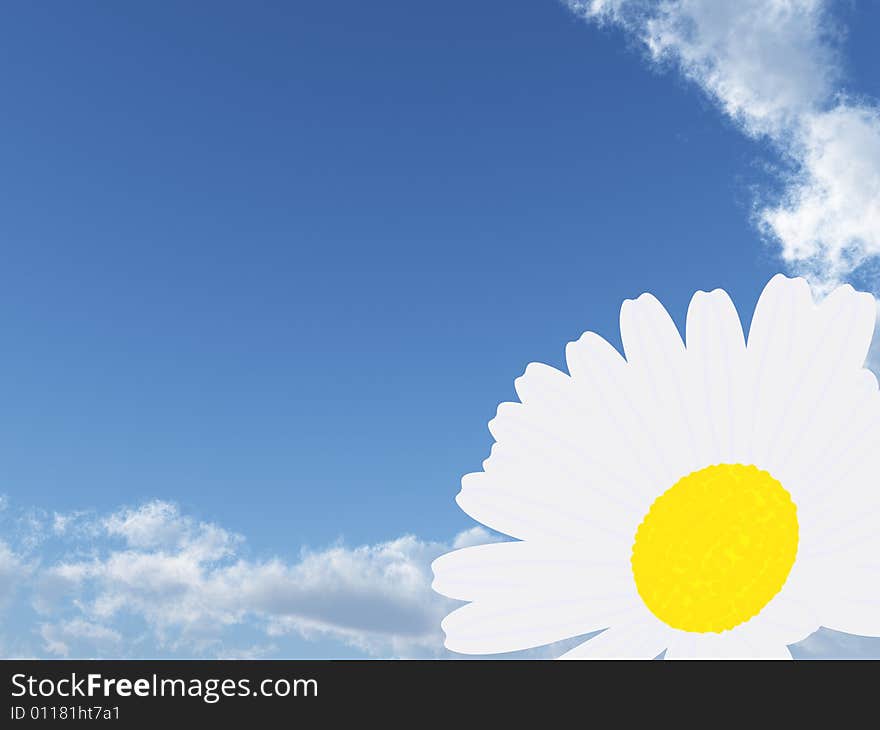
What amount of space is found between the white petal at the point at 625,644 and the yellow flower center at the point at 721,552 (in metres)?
0.06

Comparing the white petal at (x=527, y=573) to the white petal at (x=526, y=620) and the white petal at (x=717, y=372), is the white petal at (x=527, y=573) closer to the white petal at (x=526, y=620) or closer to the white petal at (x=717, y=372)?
the white petal at (x=526, y=620)

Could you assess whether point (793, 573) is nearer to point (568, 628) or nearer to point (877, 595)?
point (877, 595)

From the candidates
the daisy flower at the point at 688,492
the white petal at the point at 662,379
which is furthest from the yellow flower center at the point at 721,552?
the white petal at the point at 662,379

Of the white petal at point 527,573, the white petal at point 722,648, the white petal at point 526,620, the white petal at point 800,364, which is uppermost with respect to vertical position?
the white petal at point 800,364

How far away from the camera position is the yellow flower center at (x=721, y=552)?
206 cm

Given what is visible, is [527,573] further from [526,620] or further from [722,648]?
[722,648]

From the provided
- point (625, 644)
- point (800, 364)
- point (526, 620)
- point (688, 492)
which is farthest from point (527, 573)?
point (800, 364)

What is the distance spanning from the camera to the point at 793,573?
207cm

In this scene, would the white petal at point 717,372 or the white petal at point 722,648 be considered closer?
the white petal at point 722,648

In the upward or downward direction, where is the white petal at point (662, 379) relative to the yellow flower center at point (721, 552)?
upward
